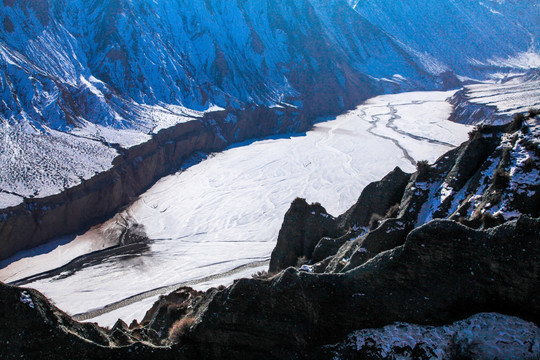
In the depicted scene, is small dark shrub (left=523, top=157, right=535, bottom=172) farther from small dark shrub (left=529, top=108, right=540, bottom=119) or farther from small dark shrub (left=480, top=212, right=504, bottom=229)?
small dark shrub (left=529, top=108, right=540, bottom=119)

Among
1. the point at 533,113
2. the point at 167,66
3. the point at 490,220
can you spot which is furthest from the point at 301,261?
the point at 167,66

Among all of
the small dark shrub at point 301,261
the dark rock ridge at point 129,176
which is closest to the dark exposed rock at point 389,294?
the small dark shrub at point 301,261

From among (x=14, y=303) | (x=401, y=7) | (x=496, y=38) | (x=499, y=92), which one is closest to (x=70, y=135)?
(x=14, y=303)

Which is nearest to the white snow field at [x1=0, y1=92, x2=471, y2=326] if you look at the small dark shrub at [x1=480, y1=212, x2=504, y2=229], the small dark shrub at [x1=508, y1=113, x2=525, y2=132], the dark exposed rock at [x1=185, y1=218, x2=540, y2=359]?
the dark exposed rock at [x1=185, y1=218, x2=540, y2=359]

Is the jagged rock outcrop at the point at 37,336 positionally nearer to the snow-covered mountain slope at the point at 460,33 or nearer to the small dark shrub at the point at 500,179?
the small dark shrub at the point at 500,179

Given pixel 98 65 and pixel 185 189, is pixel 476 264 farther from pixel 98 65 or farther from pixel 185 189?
pixel 98 65

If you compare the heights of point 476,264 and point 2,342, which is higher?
point 2,342
